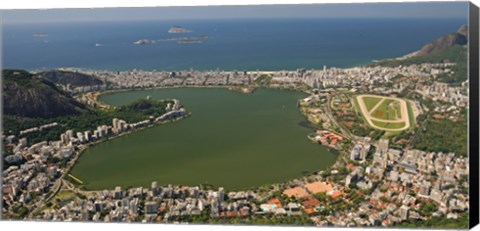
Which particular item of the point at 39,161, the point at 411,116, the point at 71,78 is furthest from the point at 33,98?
the point at 411,116

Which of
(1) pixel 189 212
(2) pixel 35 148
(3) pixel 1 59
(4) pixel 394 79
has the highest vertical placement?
(3) pixel 1 59

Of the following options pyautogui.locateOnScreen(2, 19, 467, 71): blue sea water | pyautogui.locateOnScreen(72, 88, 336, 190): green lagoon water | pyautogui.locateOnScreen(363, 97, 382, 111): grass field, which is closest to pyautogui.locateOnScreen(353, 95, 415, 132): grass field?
pyautogui.locateOnScreen(363, 97, 382, 111): grass field

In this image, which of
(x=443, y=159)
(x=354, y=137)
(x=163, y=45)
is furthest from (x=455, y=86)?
(x=163, y=45)

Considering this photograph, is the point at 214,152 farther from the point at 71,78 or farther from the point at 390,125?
the point at 71,78

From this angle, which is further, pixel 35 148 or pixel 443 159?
pixel 35 148

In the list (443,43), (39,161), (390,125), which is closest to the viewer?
(39,161)

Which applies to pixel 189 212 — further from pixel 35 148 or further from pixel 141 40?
pixel 141 40

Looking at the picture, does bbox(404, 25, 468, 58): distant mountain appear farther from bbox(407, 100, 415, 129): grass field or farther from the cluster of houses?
the cluster of houses
